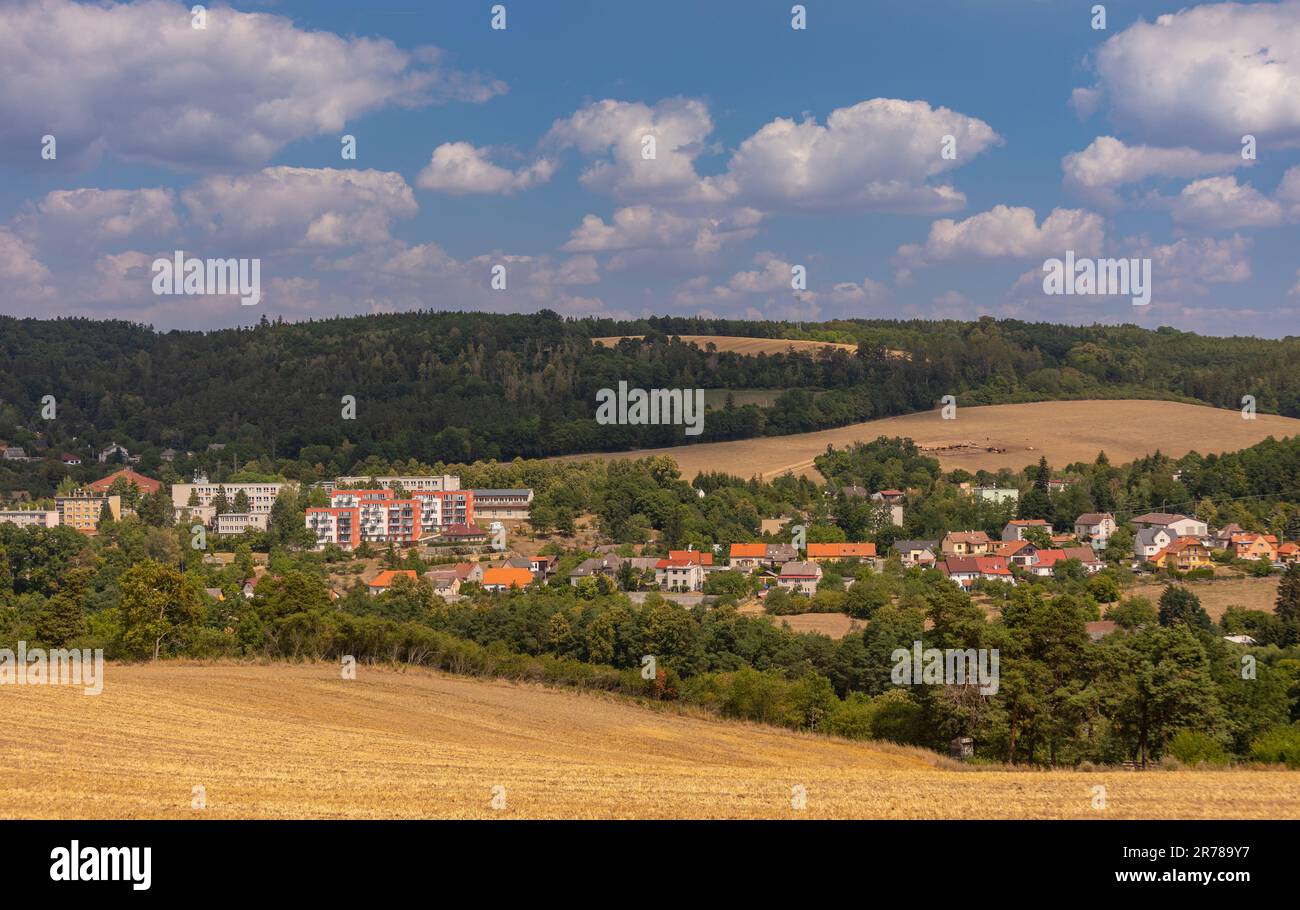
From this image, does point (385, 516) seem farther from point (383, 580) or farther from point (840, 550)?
point (840, 550)

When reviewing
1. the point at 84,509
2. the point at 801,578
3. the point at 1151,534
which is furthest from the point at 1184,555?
the point at 84,509

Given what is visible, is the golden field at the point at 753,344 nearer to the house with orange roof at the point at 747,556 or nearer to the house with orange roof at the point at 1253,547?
the house with orange roof at the point at 747,556

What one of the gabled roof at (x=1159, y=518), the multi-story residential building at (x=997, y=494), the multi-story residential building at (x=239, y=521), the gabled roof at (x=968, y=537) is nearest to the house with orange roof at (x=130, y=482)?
the multi-story residential building at (x=239, y=521)

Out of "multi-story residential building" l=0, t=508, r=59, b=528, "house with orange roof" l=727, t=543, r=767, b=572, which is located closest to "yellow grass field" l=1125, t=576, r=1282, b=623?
"house with orange roof" l=727, t=543, r=767, b=572
